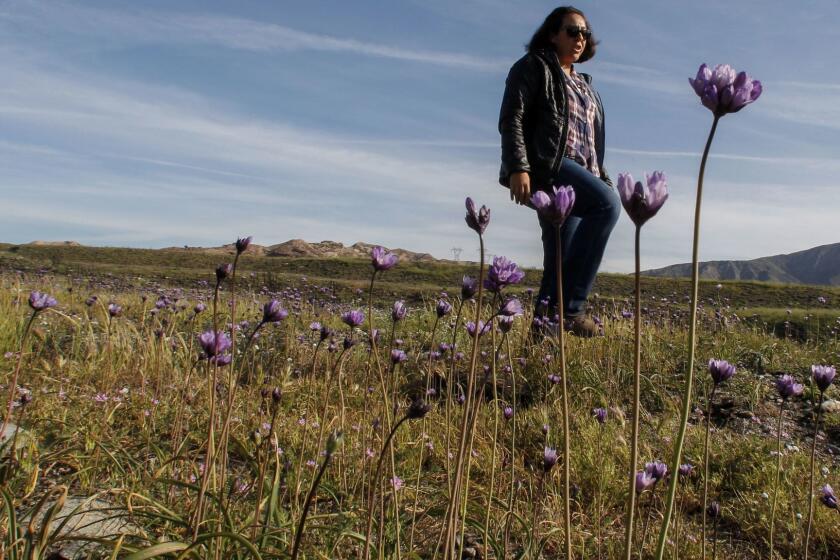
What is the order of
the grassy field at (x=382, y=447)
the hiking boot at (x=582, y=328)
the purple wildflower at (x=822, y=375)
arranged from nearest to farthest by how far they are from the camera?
the grassy field at (x=382, y=447), the purple wildflower at (x=822, y=375), the hiking boot at (x=582, y=328)

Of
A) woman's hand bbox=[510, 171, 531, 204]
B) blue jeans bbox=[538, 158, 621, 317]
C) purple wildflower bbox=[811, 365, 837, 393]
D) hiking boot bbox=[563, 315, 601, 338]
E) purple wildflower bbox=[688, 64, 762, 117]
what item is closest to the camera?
purple wildflower bbox=[688, 64, 762, 117]

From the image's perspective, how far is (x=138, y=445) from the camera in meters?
2.53

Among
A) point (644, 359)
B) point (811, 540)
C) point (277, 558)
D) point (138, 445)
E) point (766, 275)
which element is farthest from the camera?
point (766, 275)

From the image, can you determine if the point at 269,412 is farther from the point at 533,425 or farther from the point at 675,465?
the point at 675,465

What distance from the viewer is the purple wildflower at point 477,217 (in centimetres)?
145

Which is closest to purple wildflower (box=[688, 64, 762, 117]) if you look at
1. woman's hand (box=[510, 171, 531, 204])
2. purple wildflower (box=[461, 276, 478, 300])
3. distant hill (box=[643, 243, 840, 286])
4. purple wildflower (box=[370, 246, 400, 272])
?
purple wildflower (box=[461, 276, 478, 300])

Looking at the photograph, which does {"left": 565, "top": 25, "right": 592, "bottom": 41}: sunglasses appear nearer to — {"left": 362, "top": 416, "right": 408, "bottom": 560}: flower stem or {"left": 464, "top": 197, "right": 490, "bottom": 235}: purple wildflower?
{"left": 464, "top": 197, "right": 490, "bottom": 235}: purple wildflower

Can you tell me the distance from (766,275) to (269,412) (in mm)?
212019

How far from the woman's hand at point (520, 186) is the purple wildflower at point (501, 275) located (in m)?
2.16

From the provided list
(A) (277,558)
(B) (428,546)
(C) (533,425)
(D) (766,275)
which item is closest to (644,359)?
(C) (533,425)

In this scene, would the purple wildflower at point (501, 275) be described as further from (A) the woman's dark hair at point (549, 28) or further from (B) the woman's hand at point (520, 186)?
(A) the woman's dark hair at point (549, 28)

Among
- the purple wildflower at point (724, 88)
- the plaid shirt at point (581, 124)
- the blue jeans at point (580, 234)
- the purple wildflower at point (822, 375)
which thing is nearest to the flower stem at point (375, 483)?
the purple wildflower at point (724, 88)

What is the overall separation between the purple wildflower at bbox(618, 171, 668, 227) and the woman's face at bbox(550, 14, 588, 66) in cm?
361

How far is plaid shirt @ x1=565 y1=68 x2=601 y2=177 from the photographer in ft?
14.1
